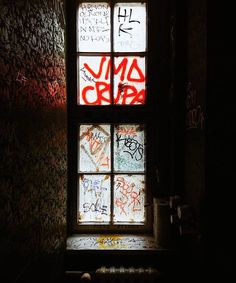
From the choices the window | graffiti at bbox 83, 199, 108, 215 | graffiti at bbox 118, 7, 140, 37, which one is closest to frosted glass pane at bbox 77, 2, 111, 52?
the window

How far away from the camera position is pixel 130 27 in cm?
263

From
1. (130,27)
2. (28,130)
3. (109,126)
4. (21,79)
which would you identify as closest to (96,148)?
(109,126)

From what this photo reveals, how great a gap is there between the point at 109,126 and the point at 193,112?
3.01ft

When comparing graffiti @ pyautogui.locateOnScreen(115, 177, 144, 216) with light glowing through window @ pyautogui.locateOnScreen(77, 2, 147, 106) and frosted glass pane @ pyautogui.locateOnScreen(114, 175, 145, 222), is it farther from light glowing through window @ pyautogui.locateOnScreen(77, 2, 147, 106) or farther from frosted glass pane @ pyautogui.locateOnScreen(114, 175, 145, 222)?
light glowing through window @ pyautogui.locateOnScreen(77, 2, 147, 106)

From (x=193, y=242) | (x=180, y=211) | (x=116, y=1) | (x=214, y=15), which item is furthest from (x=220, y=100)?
(x=116, y=1)

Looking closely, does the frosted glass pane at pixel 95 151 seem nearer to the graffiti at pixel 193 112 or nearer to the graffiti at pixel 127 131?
the graffiti at pixel 127 131

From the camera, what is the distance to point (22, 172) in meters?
1.11

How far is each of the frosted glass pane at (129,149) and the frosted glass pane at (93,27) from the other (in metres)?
0.76

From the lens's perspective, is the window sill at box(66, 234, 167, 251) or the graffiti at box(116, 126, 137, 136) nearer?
the window sill at box(66, 234, 167, 251)

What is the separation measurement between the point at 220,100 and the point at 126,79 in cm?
119

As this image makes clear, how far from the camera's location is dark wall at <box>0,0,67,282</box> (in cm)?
94

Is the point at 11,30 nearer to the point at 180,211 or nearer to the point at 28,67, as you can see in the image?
the point at 28,67

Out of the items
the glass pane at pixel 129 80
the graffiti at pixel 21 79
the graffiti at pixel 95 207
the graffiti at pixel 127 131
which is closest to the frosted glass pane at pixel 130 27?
the glass pane at pixel 129 80

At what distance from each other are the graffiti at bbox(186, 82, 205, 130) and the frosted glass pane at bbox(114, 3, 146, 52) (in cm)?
77
